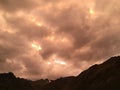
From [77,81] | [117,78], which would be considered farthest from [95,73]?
[117,78]

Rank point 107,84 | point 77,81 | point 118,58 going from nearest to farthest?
point 107,84, point 118,58, point 77,81

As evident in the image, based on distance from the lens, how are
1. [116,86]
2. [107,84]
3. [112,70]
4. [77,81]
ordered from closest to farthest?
[116,86] → [107,84] → [112,70] → [77,81]

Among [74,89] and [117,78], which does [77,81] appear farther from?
[117,78]

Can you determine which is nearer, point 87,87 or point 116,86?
point 116,86

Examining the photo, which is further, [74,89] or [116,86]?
[74,89]

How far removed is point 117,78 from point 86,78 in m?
32.7

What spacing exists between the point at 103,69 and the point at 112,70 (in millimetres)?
8097

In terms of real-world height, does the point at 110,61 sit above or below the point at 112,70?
above

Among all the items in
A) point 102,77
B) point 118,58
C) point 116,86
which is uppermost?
point 118,58

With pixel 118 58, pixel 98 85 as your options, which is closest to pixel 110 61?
pixel 118 58

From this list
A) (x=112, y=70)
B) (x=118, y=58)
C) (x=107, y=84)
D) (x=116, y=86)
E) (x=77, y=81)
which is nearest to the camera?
(x=116, y=86)

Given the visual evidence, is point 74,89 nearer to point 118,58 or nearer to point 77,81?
point 77,81

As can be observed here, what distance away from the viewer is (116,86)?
4358 inches

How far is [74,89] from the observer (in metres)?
146
